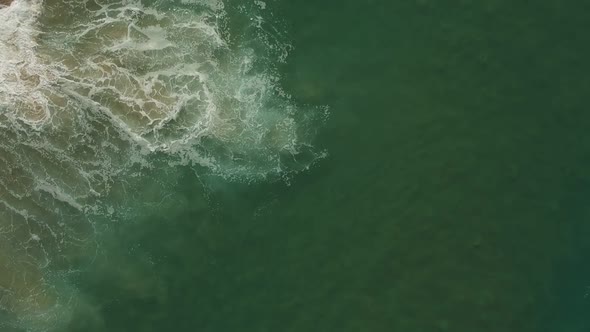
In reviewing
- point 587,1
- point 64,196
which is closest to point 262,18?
point 64,196

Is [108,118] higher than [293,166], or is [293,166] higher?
[293,166]

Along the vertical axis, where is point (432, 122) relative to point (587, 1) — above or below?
below

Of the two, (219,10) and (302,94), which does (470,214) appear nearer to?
(302,94)

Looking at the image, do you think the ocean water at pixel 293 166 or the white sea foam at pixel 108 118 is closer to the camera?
the ocean water at pixel 293 166

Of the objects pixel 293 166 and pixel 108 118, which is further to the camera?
pixel 108 118

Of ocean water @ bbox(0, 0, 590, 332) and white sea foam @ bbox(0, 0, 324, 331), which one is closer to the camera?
ocean water @ bbox(0, 0, 590, 332)

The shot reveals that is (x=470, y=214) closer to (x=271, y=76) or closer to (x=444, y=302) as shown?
(x=444, y=302)

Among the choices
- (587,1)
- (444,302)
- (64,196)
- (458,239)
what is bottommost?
(64,196)
